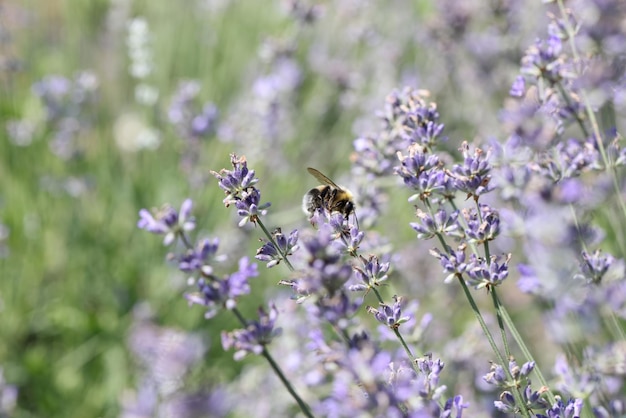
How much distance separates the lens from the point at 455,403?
49.5 inches

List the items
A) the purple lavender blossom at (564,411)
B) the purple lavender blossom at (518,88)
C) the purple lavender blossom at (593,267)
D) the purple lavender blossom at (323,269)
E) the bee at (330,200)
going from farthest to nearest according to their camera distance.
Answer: the bee at (330,200) → the purple lavender blossom at (518,88) → the purple lavender blossom at (593,267) → the purple lavender blossom at (564,411) → the purple lavender blossom at (323,269)

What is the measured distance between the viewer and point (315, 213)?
1.77 m

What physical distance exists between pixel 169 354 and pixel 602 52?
52.0 inches

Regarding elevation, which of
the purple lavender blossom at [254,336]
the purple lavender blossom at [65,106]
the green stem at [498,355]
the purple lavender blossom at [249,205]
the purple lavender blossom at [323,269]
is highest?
the purple lavender blossom at [65,106]

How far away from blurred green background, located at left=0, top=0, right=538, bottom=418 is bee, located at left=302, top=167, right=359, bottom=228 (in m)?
0.95

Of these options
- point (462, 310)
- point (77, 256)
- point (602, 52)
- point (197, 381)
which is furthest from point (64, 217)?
point (602, 52)

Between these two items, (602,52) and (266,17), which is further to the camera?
(266,17)

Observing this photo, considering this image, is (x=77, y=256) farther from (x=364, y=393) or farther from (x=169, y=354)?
(x=364, y=393)

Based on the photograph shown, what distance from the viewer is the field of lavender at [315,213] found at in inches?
53.6

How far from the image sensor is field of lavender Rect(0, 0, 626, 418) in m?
1.36

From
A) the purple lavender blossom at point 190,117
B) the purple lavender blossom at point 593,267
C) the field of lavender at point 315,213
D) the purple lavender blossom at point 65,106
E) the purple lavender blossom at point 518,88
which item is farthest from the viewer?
the purple lavender blossom at point 65,106

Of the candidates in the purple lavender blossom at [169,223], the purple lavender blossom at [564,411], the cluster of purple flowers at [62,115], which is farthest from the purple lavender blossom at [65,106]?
the purple lavender blossom at [564,411]

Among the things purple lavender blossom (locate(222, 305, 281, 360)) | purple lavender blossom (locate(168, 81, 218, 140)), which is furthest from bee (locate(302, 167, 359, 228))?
purple lavender blossom (locate(168, 81, 218, 140))

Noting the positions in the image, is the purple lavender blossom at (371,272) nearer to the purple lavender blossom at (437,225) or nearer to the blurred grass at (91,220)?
the purple lavender blossom at (437,225)
